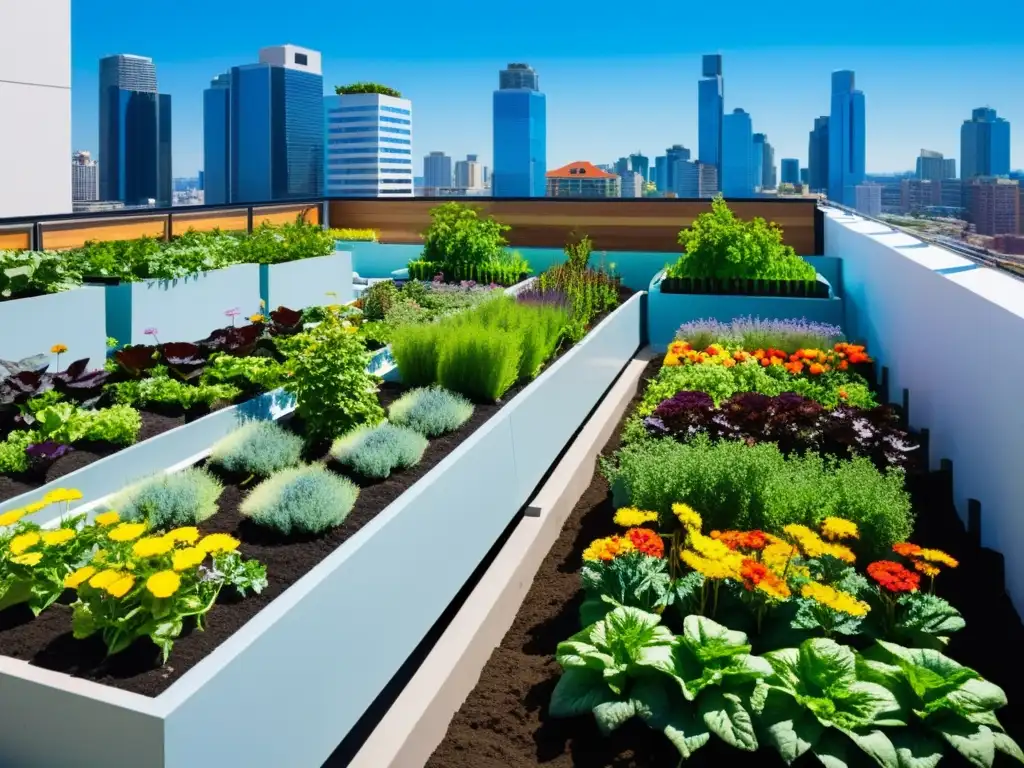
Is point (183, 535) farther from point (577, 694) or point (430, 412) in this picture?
point (430, 412)

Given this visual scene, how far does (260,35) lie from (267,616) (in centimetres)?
11320

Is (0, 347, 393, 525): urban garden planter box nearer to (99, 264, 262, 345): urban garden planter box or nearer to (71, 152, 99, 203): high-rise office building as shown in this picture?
(99, 264, 262, 345): urban garden planter box

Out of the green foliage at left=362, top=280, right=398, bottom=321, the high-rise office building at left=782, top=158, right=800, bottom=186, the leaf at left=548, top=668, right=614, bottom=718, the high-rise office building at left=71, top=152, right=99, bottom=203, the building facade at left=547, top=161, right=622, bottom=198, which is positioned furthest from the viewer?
the high-rise office building at left=71, top=152, right=99, bottom=203

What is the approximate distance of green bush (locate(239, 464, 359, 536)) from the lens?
2.96 metres

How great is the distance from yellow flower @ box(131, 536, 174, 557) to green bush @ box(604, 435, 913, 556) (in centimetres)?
186

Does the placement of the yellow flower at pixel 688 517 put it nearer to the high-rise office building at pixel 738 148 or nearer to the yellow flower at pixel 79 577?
the yellow flower at pixel 79 577

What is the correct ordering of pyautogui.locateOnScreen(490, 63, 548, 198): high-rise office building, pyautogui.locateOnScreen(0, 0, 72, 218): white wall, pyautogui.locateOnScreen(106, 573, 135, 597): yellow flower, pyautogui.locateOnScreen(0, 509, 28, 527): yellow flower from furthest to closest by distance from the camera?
1. pyautogui.locateOnScreen(490, 63, 548, 198): high-rise office building
2. pyautogui.locateOnScreen(0, 0, 72, 218): white wall
3. pyautogui.locateOnScreen(0, 509, 28, 527): yellow flower
4. pyautogui.locateOnScreen(106, 573, 135, 597): yellow flower

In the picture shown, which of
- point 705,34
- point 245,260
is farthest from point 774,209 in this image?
point 705,34

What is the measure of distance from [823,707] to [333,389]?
236 centimetres

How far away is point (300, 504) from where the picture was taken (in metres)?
2.98

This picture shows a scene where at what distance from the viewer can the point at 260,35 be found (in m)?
105

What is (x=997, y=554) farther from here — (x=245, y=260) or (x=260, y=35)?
(x=260, y=35)

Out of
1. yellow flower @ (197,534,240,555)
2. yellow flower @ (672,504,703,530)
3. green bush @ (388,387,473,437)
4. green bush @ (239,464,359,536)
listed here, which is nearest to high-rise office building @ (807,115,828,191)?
green bush @ (388,387,473,437)

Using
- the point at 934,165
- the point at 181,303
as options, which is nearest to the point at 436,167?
the point at 934,165
